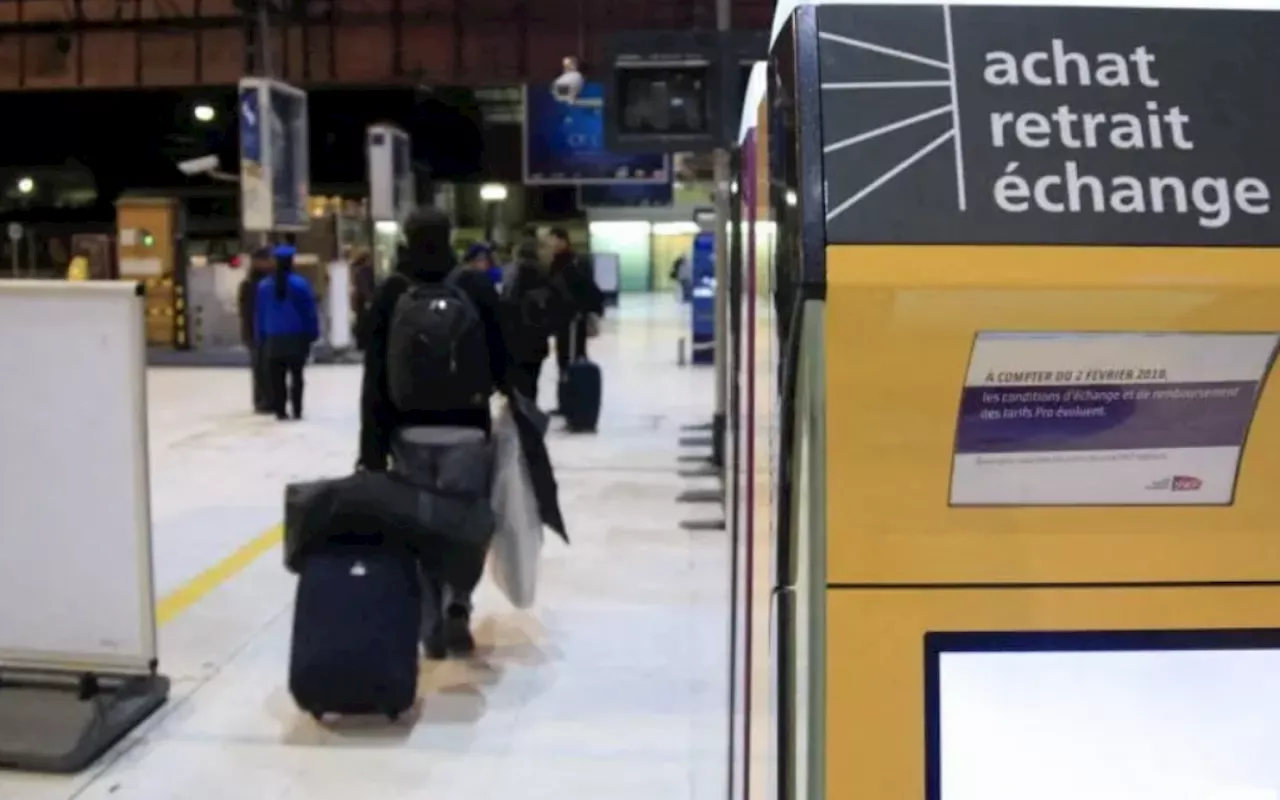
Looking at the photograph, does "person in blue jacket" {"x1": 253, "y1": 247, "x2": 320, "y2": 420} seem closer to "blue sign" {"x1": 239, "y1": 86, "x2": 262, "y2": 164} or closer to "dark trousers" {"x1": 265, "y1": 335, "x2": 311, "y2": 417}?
"dark trousers" {"x1": 265, "y1": 335, "x2": 311, "y2": 417}

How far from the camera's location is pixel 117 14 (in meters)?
18.4

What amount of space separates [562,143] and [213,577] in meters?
12.0

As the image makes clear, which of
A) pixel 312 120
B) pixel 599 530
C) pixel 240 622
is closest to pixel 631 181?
pixel 599 530

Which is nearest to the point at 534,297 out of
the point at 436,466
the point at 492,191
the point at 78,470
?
the point at 436,466

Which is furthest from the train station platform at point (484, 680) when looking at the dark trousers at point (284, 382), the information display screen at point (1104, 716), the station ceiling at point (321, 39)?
the station ceiling at point (321, 39)

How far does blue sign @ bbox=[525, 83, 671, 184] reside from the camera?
56.7ft

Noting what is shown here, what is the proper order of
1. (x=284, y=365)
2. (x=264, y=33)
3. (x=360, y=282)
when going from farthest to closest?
(x=360, y=282) < (x=264, y=33) < (x=284, y=365)

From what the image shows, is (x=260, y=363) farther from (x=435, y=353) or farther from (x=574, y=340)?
(x=435, y=353)

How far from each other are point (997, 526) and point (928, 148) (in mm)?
391

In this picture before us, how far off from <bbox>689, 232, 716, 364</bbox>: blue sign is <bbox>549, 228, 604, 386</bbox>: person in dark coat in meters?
3.04

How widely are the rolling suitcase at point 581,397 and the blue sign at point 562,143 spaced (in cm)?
627

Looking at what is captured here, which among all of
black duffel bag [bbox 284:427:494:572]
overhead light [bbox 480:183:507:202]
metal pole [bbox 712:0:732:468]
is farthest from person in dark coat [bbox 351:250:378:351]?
overhead light [bbox 480:183:507:202]

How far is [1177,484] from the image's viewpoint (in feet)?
4.81

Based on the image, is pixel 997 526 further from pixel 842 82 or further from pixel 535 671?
pixel 535 671
